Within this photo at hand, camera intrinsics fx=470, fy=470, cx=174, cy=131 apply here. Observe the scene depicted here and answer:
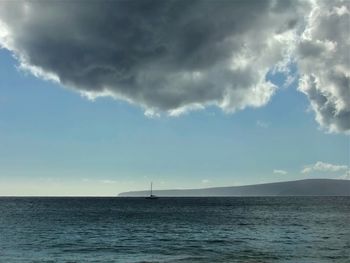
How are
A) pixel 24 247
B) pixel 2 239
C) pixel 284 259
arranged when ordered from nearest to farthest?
pixel 284 259 < pixel 24 247 < pixel 2 239

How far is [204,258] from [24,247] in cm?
2398

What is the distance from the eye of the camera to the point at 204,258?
47094 millimetres

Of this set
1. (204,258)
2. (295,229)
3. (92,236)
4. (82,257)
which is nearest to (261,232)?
(295,229)

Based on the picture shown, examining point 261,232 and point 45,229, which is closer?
point 261,232

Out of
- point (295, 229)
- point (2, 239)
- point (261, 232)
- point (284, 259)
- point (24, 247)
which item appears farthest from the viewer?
point (295, 229)

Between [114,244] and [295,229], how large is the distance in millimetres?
36546

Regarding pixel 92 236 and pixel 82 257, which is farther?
pixel 92 236

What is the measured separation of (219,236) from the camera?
70.8 m

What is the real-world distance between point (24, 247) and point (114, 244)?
435 inches

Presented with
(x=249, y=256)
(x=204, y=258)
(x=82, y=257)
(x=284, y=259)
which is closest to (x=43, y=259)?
(x=82, y=257)

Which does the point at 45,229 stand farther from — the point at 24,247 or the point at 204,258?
the point at 204,258

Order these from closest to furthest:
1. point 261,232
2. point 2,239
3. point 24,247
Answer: point 24,247 → point 2,239 → point 261,232

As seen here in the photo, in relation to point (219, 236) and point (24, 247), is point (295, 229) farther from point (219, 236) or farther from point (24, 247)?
point (24, 247)

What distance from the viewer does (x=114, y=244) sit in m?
60.5
